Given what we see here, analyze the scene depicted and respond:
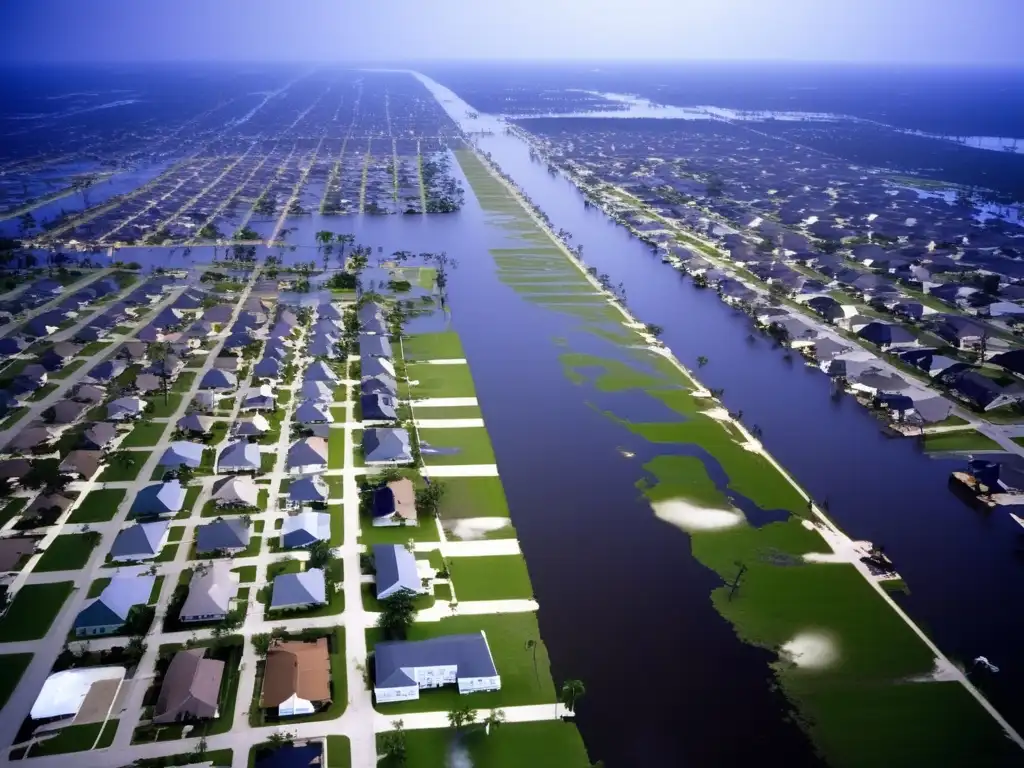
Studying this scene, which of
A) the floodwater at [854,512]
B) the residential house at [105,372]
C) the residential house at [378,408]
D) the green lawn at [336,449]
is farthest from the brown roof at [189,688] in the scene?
the residential house at [105,372]

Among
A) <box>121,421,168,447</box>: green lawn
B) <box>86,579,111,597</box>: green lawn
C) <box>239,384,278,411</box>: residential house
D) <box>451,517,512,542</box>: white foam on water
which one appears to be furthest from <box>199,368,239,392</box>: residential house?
<box>451,517,512,542</box>: white foam on water

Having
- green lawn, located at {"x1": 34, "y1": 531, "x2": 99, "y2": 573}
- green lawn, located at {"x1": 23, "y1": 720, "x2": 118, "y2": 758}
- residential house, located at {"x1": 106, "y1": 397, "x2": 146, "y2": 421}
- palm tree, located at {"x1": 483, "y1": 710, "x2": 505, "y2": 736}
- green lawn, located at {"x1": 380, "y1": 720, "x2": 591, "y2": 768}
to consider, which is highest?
residential house, located at {"x1": 106, "y1": 397, "x2": 146, "y2": 421}

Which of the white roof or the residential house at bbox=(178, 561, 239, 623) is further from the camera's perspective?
the residential house at bbox=(178, 561, 239, 623)

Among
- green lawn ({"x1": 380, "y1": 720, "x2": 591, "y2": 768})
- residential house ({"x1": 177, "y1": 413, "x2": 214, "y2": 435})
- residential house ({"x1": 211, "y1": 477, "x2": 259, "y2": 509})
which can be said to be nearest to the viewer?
green lawn ({"x1": 380, "y1": 720, "x2": 591, "y2": 768})

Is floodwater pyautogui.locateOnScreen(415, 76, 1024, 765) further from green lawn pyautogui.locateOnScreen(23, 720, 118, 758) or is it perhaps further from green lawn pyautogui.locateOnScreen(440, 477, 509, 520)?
green lawn pyautogui.locateOnScreen(23, 720, 118, 758)

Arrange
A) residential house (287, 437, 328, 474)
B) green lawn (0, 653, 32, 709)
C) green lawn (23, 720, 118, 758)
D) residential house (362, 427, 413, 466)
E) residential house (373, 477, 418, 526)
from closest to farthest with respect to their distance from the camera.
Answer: green lawn (23, 720, 118, 758) → green lawn (0, 653, 32, 709) → residential house (373, 477, 418, 526) → residential house (287, 437, 328, 474) → residential house (362, 427, 413, 466)

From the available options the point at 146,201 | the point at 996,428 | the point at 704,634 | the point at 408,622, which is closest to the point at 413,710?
the point at 408,622

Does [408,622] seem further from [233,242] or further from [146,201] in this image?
[146,201]
